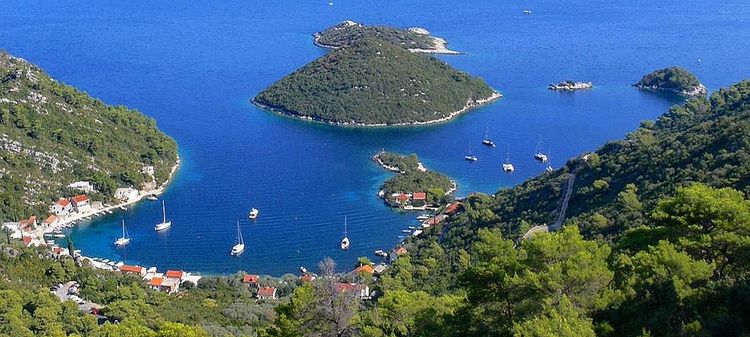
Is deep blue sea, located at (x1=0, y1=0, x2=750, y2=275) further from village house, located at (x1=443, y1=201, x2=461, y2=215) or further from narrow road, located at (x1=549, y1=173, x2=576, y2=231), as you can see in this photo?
narrow road, located at (x1=549, y1=173, x2=576, y2=231)

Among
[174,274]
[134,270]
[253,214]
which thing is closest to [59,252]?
[134,270]

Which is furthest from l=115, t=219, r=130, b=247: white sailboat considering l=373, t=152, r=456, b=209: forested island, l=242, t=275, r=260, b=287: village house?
l=373, t=152, r=456, b=209: forested island

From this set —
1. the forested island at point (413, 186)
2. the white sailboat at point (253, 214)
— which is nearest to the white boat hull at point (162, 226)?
the white sailboat at point (253, 214)

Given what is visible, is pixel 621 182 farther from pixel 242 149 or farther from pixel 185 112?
pixel 185 112

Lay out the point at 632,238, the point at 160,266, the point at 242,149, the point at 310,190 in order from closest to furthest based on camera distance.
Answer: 1. the point at 632,238
2. the point at 160,266
3. the point at 310,190
4. the point at 242,149

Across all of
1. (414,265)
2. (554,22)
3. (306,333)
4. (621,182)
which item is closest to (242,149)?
(414,265)

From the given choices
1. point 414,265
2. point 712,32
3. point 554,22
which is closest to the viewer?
point 414,265

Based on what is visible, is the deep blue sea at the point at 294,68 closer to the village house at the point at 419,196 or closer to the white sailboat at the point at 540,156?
the white sailboat at the point at 540,156
